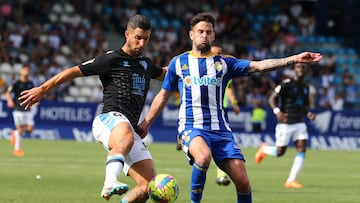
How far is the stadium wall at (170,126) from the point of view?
29.6 meters

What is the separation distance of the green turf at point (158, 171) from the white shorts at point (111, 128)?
124 inches

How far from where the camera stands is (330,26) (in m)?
41.9

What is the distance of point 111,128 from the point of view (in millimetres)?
9828

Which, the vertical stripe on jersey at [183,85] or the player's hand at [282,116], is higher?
the vertical stripe on jersey at [183,85]

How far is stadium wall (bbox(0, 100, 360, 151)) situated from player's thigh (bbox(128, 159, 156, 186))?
19547 millimetres

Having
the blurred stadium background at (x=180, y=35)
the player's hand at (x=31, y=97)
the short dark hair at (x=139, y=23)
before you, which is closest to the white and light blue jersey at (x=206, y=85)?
the short dark hair at (x=139, y=23)

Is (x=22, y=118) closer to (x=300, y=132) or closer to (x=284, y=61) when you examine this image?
(x=300, y=132)

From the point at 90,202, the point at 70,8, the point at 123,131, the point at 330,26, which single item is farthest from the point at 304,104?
the point at 330,26

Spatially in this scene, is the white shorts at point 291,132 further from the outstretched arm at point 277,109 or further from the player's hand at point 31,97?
the player's hand at point 31,97

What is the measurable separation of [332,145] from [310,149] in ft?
4.11

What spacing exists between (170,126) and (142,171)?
2056 centimetres

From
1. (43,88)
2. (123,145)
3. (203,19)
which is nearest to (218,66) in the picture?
(203,19)

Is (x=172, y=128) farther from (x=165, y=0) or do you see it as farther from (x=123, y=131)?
(x=123, y=131)

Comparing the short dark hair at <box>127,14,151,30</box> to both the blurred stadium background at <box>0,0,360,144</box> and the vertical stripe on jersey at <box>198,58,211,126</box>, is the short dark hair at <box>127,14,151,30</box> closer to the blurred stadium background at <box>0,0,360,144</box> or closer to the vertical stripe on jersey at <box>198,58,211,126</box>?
the vertical stripe on jersey at <box>198,58,211,126</box>
